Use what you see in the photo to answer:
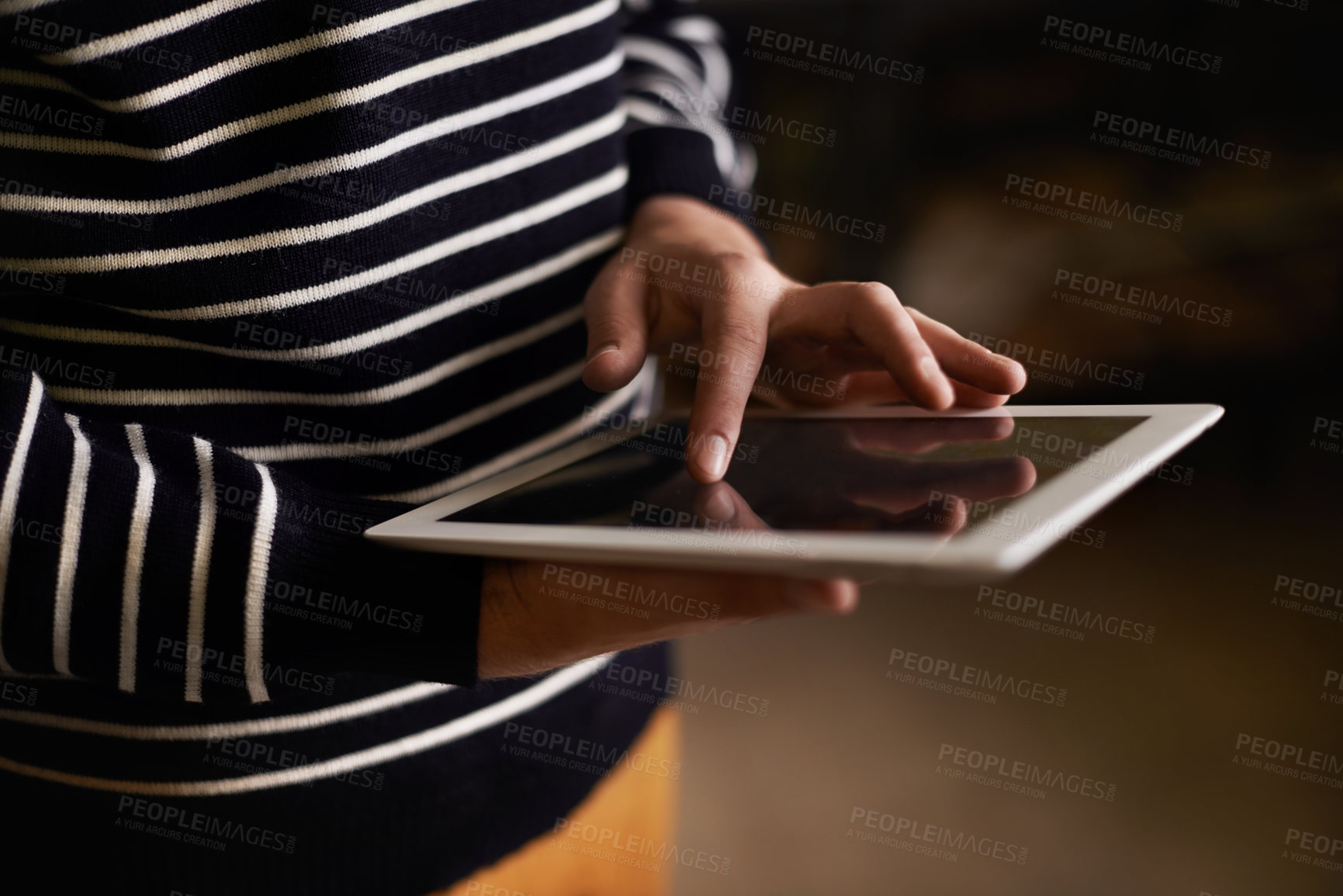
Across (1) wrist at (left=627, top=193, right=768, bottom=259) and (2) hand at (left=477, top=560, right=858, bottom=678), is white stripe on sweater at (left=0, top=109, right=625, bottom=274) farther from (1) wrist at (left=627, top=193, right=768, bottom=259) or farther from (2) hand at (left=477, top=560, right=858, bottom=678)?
(2) hand at (left=477, top=560, right=858, bottom=678)

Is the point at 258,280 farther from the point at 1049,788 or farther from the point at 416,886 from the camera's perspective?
the point at 1049,788

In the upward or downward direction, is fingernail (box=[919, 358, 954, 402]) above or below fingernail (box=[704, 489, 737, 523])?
above

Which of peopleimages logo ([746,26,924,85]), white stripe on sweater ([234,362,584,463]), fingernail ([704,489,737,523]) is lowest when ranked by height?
white stripe on sweater ([234,362,584,463])

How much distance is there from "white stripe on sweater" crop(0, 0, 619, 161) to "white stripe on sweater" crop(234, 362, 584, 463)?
190mm

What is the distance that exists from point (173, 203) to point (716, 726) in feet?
5.24

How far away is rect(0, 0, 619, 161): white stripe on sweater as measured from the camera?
0.50 meters

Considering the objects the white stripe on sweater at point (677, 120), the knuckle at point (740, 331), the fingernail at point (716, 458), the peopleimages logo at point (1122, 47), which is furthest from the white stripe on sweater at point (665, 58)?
the peopleimages logo at point (1122, 47)

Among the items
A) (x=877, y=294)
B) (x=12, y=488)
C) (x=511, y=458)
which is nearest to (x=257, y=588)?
(x=12, y=488)

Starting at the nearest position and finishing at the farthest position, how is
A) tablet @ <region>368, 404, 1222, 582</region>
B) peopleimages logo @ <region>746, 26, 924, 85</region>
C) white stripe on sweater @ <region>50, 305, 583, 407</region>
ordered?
tablet @ <region>368, 404, 1222, 582</region>, white stripe on sweater @ <region>50, 305, 583, 407</region>, peopleimages logo @ <region>746, 26, 924, 85</region>

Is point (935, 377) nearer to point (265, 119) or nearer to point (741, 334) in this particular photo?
point (741, 334)

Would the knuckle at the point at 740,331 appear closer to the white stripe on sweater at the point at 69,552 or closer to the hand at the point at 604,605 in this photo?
the hand at the point at 604,605

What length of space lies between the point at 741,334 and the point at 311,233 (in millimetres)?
279

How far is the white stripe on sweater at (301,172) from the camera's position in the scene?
0.49 metres

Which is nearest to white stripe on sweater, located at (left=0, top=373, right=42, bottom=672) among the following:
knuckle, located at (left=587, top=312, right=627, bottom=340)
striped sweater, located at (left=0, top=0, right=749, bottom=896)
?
striped sweater, located at (left=0, top=0, right=749, bottom=896)
